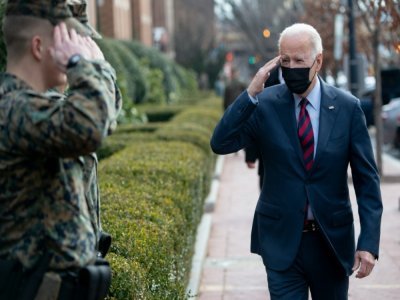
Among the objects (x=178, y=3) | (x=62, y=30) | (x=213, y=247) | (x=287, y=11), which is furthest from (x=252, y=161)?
(x=178, y=3)

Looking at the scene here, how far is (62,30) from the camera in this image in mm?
3174

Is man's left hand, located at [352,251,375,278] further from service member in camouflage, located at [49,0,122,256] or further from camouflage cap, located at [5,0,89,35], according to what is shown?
camouflage cap, located at [5,0,89,35]

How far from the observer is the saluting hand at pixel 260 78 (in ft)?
14.9

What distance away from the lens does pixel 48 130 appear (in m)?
3.00

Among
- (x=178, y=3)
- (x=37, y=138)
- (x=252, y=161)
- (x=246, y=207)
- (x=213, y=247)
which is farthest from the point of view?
(x=178, y=3)

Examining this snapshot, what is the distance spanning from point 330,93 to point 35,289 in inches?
85.1

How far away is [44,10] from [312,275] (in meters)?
2.09

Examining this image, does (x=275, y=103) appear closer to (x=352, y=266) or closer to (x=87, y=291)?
(x=352, y=266)

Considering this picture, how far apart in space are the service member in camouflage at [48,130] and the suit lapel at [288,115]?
1653 millimetres

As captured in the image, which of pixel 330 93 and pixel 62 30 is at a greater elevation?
pixel 62 30

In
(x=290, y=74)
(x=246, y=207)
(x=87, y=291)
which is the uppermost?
(x=290, y=74)

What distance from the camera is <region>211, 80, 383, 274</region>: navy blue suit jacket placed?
4.65m

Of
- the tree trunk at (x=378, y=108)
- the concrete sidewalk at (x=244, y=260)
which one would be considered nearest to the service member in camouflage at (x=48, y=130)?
the concrete sidewalk at (x=244, y=260)

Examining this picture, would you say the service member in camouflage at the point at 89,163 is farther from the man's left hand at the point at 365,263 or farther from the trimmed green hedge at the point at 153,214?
the man's left hand at the point at 365,263
